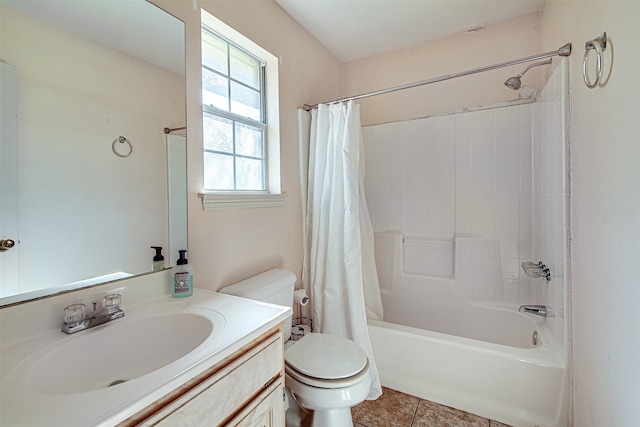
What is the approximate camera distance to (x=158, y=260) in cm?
110

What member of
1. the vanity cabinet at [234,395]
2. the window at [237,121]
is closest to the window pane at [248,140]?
Answer: the window at [237,121]

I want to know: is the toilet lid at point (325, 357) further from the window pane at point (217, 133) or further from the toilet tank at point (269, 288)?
the window pane at point (217, 133)

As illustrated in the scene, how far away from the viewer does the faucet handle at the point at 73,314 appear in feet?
2.68

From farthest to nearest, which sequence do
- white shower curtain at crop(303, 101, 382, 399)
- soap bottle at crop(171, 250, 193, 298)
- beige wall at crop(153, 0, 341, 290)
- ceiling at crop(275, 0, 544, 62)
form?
1. ceiling at crop(275, 0, 544, 62)
2. white shower curtain at crop(303, 101, 382, 399)
3. beige wall at crop(153, 0, 341, 290)
4. soap bottle at crop(171, 250, 193, 298)

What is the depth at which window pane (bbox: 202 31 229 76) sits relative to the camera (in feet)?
4.71

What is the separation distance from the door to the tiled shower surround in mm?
2159

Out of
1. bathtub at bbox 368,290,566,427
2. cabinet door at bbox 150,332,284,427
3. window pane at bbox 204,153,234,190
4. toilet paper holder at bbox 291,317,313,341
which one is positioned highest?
window pane at bbox 204,153,234,190

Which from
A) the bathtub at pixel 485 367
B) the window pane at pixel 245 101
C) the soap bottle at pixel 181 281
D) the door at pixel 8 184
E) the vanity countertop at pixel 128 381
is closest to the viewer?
the vanity countertop at pixel 128 381

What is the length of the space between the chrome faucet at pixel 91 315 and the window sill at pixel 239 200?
505 millimetres

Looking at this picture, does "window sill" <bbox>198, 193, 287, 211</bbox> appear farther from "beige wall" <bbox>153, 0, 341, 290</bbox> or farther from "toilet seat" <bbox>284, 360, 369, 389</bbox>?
"toilet seat" <bbox>284, 360, 369, 389</bbox>

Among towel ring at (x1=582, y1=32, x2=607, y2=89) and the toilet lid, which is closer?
towel ring at (x1=582, y1=32, x2=607, y2=89)

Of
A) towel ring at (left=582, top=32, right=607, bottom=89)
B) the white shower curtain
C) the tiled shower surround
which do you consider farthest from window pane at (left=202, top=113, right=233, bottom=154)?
towel ring at (left=582, top=32, right=607, bottom=89)

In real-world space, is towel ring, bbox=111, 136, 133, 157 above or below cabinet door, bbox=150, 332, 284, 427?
above

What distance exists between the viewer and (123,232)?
1003 millimetres
